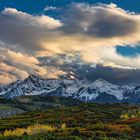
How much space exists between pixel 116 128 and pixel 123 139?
32.5 ft

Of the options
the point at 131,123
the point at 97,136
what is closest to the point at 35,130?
the point at 97,136

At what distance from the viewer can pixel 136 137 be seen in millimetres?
50219

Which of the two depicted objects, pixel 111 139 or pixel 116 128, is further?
pixel 116 128

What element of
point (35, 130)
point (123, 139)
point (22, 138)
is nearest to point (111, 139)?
point (123, 139)

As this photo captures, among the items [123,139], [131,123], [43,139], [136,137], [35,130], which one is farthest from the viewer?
[131,123]

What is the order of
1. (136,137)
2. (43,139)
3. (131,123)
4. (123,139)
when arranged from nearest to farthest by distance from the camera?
(43,139) < (123,139) < (136,137) < (131,123)

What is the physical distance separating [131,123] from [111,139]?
21179mm

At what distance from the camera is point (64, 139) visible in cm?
4438

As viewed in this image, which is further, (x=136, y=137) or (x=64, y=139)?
(x=136, y=137)

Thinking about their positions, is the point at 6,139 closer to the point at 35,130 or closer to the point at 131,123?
the point at 35,130

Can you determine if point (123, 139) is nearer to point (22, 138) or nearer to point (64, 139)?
point (64, 139)

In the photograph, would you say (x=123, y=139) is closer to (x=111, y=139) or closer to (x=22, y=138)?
(x=111, y=139)

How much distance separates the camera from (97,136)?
48.4 meters

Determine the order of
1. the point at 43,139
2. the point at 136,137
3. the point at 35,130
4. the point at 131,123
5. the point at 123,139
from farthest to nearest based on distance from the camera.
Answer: the point at 131,123 < the point at 35,130 < the point at 136,137 < the point at 123,139 < the point at 43,139
